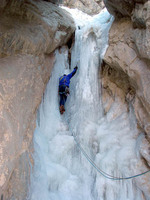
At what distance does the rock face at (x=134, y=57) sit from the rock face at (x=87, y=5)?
6.49 m

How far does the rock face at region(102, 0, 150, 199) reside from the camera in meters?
3.26

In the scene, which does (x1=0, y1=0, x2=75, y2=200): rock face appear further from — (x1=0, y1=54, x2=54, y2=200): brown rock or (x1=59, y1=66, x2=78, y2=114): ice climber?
(x1=59, y1=66, x2=78, y2=114): ice climber

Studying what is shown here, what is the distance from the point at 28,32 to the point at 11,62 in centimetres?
86

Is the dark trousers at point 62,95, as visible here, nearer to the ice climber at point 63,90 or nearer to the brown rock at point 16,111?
the ice climber at point 63,90

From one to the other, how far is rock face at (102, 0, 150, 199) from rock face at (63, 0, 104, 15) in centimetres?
649

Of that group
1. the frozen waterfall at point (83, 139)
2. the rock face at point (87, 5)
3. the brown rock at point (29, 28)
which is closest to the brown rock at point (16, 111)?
the brown rock at point (29, 28)

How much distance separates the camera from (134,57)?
12.0 ft

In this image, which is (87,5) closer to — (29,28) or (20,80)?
(29,28)

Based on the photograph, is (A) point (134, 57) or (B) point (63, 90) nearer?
(A) point (134, 57)

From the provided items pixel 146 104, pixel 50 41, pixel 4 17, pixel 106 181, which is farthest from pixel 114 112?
pixel 4 17

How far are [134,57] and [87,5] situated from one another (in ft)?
25.4

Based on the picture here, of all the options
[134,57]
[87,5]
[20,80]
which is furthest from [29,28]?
[87,5]

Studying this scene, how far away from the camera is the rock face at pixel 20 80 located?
8.31ft

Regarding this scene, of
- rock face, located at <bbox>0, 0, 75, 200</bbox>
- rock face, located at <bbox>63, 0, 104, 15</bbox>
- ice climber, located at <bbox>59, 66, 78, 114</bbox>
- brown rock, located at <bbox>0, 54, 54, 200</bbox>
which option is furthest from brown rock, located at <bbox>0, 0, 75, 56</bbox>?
rock face, located at <bbox>63, 0, 104, 15</bbox>
